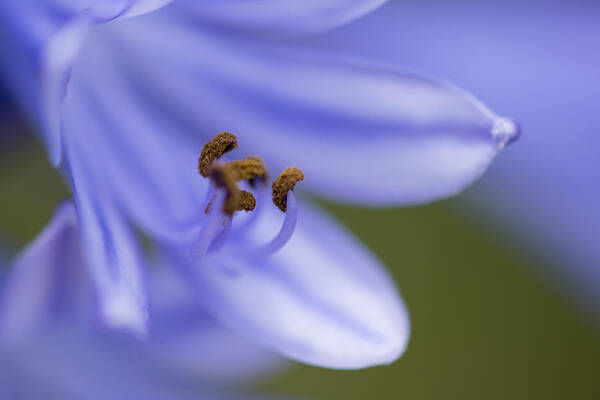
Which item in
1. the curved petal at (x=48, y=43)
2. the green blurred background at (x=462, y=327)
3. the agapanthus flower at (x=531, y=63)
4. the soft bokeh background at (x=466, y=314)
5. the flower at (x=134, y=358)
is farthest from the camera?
the green blurred background at (x=462, y=327)

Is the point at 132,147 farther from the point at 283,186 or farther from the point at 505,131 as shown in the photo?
the point at 505,131

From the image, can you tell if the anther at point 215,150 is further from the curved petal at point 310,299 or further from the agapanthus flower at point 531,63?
the agapanthus flower at point 531,63

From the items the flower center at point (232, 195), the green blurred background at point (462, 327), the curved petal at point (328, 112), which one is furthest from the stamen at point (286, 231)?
the green blurred background at point (462, 327)

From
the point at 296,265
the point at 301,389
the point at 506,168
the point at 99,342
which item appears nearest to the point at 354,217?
the point at 301,389

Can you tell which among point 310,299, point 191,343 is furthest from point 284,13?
point 191,343

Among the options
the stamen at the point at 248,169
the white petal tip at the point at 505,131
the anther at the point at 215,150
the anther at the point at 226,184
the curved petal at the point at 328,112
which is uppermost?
the curved petal at the point at 328,112

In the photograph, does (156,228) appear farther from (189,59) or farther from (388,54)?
(388,54)
